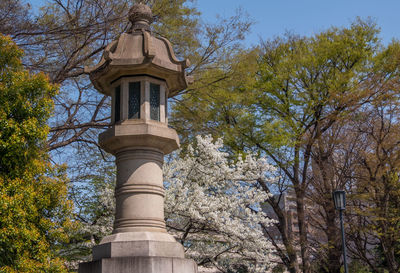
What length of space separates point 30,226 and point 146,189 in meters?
2.45

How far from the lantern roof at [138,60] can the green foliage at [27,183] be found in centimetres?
145

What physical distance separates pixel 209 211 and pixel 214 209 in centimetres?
17

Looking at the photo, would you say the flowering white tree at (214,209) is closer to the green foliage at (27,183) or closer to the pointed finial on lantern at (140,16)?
the green foliage at (27,183)

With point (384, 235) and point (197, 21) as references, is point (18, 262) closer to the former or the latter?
point (197, 21)

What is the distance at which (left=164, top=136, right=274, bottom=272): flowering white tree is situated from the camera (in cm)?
1374

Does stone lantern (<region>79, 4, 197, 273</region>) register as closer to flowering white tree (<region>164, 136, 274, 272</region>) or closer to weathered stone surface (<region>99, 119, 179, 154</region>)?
weathered stone surface (<region>99, 119, 179, 154</region>)

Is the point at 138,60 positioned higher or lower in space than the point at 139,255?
higher

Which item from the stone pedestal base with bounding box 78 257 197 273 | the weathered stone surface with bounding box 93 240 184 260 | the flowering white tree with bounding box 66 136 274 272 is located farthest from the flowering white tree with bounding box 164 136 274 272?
the stone pedestal base with bounding box 78 257 197 273

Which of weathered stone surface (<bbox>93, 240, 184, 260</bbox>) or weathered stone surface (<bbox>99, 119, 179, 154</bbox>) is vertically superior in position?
weathered stone surface (<bbox>99, 119, 179, 154</bbox>)

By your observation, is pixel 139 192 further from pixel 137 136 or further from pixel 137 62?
pixel 137 62

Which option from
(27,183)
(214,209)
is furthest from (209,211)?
(27,183)

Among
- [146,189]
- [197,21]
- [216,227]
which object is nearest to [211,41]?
[197,21]

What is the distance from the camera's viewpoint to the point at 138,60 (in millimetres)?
7570

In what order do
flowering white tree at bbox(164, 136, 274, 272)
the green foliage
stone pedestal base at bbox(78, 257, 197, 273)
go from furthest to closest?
flowering white tree at bbox(164, 136, 274, 272) < the green foliage < stone pedestal base at bbox(78, 257, 197, 273)
